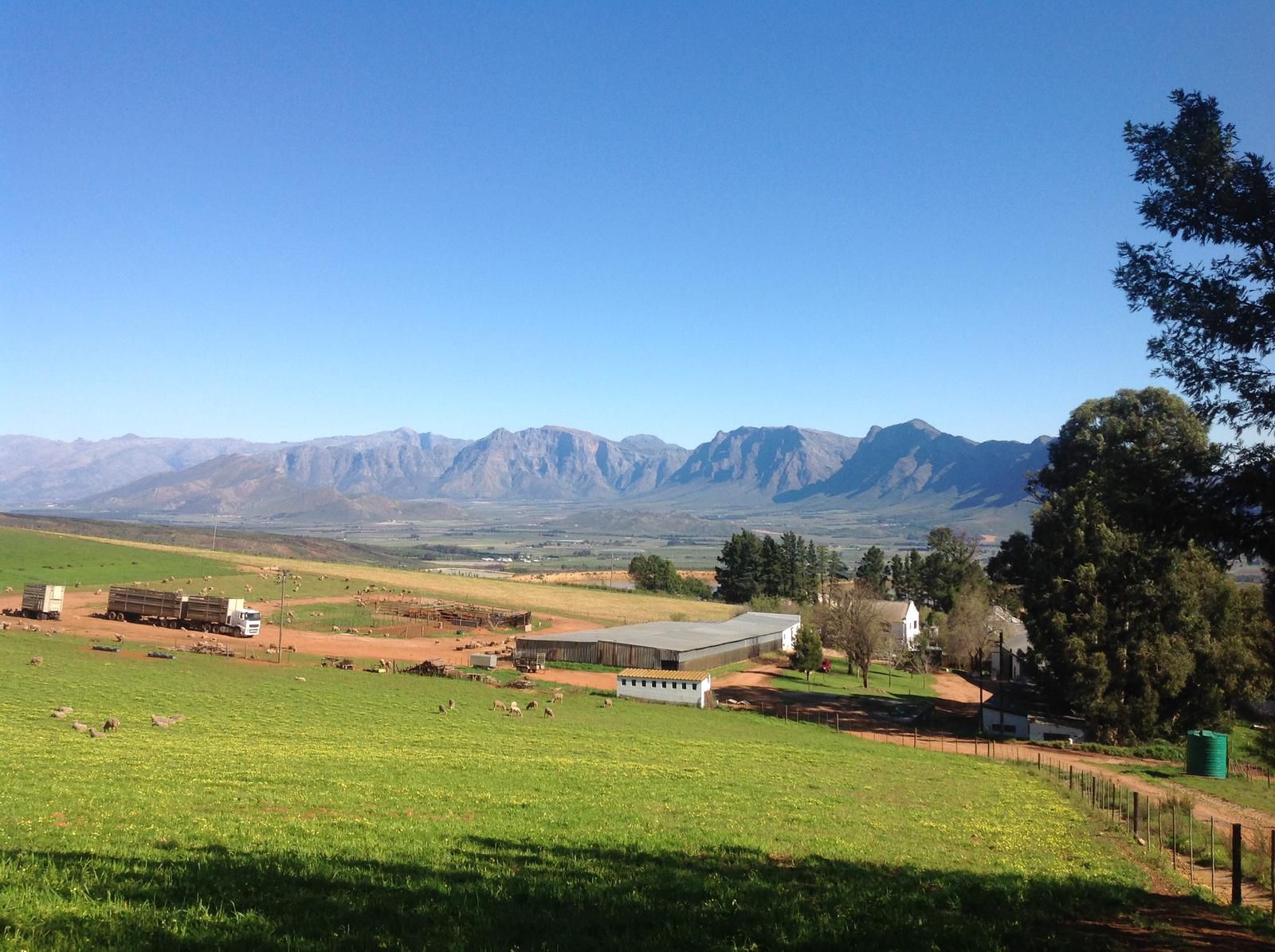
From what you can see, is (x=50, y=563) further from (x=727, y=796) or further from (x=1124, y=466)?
(x=1124, y=466)

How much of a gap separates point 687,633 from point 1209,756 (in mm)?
44090

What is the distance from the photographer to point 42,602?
6425 centimetres

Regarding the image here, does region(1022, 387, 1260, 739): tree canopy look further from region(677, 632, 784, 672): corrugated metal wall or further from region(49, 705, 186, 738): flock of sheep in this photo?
region(49, 705, 186, 738): flock of sheep

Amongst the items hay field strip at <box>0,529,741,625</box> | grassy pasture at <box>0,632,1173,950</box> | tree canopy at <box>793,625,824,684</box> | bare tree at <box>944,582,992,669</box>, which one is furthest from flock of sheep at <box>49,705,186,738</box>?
bare tree at <box>944,582,992,669</box>

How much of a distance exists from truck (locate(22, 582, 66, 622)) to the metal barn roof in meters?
36.1

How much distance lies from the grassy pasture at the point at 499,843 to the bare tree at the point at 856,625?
34086mm

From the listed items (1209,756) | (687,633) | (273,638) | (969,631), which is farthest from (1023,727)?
(273,638)

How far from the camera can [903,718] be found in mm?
51844

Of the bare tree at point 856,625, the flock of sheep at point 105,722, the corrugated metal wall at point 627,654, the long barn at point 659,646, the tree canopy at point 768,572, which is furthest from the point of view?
the tree canopy at point 768,572

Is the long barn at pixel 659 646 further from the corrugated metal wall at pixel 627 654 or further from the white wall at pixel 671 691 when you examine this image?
the white wall at pixel 671 691

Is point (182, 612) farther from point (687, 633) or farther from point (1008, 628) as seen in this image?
point (1008, 628)

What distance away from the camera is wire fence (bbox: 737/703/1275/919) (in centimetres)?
1495

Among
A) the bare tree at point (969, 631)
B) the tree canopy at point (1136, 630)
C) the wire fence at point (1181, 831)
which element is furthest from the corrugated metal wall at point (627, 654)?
the tree canopy at point (1136, 630)

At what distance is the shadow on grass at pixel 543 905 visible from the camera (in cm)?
837
